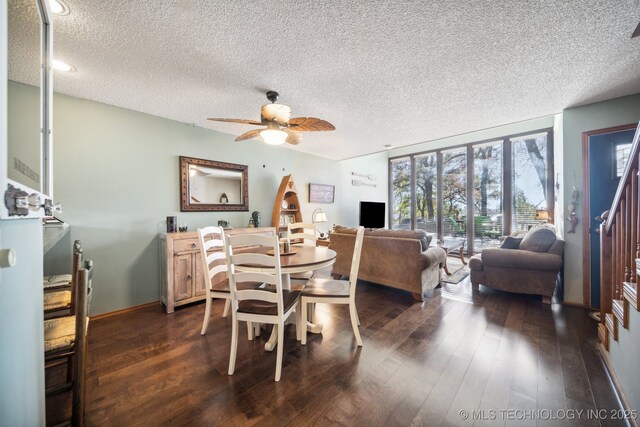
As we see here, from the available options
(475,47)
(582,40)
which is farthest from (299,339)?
(582,40)

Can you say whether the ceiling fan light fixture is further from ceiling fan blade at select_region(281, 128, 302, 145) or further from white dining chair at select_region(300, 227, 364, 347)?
white dining chair at select_region(300, 227, 364, 347)

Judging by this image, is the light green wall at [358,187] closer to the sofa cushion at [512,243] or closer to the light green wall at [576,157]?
the sofa cushion at [512,243]

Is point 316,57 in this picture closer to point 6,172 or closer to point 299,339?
point 6,172

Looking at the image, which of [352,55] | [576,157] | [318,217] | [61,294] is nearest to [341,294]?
[352,55]

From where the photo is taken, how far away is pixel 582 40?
168cm

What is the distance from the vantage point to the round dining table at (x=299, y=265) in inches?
70.4

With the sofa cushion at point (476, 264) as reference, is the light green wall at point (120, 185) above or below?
above

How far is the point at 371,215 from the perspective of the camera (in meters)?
6.18

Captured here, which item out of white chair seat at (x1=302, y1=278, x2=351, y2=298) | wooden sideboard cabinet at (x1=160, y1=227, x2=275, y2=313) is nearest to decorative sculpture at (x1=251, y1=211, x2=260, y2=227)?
wooden sideboard cabinet at (x1=160, y1=227, x2=275, y2=313)

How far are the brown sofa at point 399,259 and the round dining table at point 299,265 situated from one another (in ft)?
4.08

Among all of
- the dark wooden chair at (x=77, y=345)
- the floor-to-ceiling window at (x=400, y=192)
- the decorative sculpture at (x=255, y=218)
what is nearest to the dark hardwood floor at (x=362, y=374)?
the dark wooden chair at (x=77, y=345)

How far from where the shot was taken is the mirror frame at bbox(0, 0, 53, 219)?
62cm

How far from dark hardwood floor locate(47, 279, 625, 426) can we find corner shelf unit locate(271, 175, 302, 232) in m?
1.90

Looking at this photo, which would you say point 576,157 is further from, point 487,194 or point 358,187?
point 358,187
